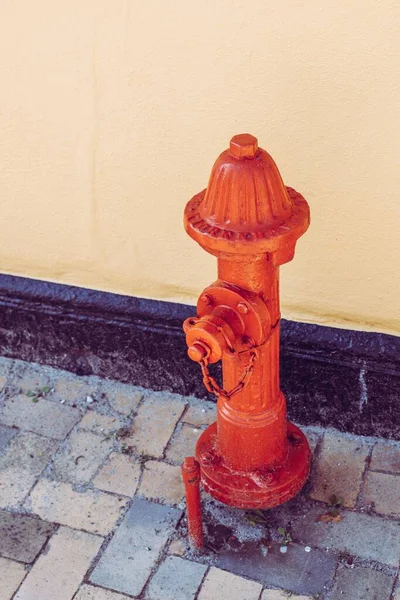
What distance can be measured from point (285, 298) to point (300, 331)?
0.15 meters

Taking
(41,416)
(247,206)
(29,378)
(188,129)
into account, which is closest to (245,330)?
(247,206)

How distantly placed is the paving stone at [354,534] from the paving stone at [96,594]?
69cm

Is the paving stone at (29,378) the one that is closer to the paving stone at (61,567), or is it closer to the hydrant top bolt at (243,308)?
the paving stone at (61,567)

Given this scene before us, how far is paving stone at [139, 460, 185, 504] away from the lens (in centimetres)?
328

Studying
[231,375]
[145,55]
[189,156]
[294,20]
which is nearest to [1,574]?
[231,375]

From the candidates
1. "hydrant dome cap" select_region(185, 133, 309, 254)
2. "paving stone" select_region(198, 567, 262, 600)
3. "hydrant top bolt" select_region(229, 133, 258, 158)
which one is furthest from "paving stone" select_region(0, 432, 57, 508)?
"hydrant top bolt" select_region(229, 133, 258, 158)

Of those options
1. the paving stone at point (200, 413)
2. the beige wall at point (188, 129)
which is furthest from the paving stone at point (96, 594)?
the beige wall at point (188, 129)

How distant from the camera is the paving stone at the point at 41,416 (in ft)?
11.9

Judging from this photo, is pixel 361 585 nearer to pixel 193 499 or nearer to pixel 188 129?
pixel 193 499

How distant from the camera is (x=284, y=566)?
2977mm

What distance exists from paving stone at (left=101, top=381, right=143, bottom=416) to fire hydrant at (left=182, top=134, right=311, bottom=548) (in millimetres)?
570

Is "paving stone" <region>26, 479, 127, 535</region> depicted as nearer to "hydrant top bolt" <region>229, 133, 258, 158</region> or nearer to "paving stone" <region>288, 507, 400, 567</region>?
"paving stone" <region>288, 507, 400, 567</region>

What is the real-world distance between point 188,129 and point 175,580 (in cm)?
165

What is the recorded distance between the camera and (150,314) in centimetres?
357
